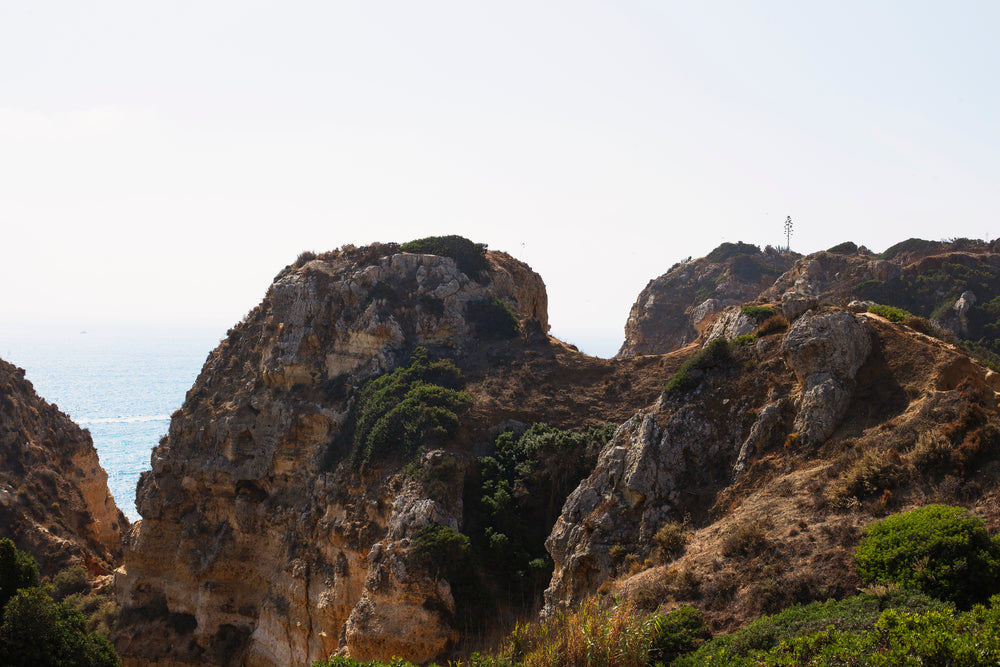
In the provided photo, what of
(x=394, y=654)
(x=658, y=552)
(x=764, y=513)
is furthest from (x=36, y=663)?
(x=764, y=513)

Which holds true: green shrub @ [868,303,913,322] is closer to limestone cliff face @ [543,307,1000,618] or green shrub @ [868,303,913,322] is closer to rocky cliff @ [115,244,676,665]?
limestone cliff face @ [543,307,1000,618]

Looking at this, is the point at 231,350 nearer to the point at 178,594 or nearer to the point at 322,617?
the point at 178,594

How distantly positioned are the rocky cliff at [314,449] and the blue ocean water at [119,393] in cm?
1111

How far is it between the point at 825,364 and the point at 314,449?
26.0 meters

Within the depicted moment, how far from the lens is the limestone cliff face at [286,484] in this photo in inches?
1226

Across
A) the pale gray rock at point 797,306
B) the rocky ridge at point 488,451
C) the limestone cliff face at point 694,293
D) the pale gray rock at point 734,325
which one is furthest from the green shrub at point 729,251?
the pale gray rock at point 797,306

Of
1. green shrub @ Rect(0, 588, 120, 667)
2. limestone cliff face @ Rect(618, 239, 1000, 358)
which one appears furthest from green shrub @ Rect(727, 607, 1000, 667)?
green shrub @ Rect(0, 588, 120, 667)

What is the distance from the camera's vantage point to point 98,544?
47.4 metres

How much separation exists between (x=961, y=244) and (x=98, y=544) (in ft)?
251

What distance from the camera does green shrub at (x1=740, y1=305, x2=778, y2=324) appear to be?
28.6 metres

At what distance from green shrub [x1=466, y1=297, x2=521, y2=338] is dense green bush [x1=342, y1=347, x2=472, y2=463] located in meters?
4.60

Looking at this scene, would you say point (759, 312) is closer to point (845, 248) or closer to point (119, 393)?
point (845, 248)

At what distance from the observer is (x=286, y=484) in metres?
37.8

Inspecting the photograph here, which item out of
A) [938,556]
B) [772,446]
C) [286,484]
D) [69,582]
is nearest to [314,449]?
[286,484]
